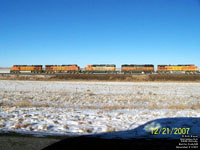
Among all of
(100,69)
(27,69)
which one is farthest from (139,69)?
(27,69)

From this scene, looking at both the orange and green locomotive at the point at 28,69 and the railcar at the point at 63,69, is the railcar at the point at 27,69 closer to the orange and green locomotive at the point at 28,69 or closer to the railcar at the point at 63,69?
the orange and green locomotive at the point at 28,69

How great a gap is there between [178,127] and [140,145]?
232 centimetres

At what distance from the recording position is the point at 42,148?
4.18 m

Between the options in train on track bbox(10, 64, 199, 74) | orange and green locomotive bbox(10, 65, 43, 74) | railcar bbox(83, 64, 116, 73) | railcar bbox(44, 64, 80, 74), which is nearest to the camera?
train on track bbox(10, 64, 199, 74)

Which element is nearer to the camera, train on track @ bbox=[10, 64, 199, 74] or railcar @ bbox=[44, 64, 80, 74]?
train on track @ bbox=[10, 64, 199, 74]

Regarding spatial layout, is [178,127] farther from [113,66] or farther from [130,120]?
[113,66]

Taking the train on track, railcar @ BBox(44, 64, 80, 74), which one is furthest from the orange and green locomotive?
the train on track

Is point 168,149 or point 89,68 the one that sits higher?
point 89,68

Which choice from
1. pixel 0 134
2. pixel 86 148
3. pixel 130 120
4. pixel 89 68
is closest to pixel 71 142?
pixel 86 148
